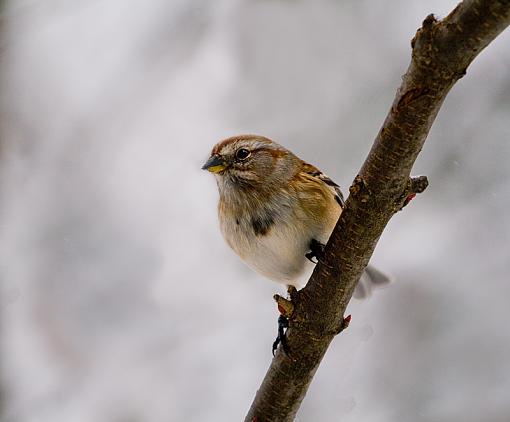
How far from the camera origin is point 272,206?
12.5 feet

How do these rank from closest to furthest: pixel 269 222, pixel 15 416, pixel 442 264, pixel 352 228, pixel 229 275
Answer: pixel 352 228 → pixel 269 222 → pixel 15 416 → pixel 442 264 → pixel 229 275

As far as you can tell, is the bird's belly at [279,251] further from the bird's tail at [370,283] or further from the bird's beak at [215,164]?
the bird's tail at [370,283]

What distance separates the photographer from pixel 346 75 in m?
5.89

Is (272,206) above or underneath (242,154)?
underneath

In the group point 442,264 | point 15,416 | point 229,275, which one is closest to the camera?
point 15,416

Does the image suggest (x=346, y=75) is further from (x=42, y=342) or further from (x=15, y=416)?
(x=15, y=416)

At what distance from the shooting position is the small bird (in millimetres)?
3725

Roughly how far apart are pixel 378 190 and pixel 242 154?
62.7 inches

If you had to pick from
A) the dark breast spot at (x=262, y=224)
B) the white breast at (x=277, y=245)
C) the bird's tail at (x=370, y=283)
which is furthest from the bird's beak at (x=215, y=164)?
the bird's tail at (x=370, y=283)

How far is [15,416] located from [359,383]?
2.50 metres

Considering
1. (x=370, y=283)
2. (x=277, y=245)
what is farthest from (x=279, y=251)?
(x=370, y=283)

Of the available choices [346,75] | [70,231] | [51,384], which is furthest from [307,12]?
[51,384]

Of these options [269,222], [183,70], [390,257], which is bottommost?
[269,222]

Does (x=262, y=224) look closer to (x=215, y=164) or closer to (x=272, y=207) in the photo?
(x=272, y=207)
